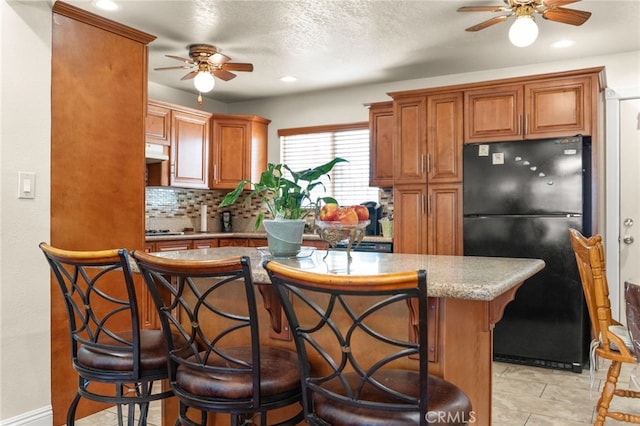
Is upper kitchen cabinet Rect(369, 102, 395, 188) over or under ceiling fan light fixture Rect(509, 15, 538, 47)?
under

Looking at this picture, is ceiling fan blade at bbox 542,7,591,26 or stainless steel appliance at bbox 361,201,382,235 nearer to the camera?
ceiling fan blade at bbox 542,7,591,26

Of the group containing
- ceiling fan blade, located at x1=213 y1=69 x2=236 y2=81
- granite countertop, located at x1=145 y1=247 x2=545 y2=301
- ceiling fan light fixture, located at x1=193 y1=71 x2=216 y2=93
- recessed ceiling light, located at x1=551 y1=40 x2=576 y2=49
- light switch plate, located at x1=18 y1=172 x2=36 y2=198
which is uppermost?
recessed ceiling light, located at x1=551 y1=40 x2=576 y2=49

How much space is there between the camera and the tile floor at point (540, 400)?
2.67 m

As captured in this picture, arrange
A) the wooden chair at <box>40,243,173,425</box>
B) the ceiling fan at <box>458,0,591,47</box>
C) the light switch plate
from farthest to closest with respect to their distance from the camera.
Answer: the ceiling fan at <box>458,0,591,47</box>, the light switch plate, the wooden chair at <box>40,243,173,425</box>

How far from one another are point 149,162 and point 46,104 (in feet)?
8.01

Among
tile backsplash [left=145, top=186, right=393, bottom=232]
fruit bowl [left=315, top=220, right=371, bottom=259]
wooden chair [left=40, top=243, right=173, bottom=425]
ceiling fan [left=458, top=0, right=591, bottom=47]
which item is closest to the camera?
wooden chair [left=40, top=243, right=173, bottom=425]

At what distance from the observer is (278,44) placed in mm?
4043

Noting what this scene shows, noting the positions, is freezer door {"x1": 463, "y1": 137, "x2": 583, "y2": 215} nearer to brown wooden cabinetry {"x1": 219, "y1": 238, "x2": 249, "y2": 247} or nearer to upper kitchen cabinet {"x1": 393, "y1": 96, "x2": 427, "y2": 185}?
upper kitchen cabinet {"x1": 393, "y1": 96, "x2": 427, "y2": 185}

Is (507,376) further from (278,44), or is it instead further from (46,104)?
(46,104)

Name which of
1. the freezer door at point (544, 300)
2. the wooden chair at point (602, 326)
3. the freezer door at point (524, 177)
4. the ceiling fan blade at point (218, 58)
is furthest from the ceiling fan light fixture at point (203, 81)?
the wooden chair at point (602, 326)

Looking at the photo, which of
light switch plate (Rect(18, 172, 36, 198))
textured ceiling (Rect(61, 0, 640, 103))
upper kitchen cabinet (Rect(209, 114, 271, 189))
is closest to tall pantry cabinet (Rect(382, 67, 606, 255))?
textured ceiling (Rect(61, 0, 640, 103))

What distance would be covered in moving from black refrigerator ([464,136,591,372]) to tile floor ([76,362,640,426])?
197mm

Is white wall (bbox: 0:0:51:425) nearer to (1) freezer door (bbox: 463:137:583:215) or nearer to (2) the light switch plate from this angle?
(2) the light switch plate

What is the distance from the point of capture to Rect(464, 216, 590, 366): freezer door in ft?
11.8
